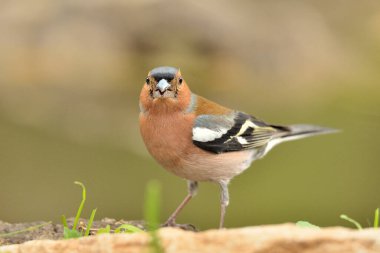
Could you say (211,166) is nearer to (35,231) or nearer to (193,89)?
(35,231)

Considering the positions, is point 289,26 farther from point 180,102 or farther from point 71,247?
point 71,247

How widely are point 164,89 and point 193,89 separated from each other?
39.0 ft

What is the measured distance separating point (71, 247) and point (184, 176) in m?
2.35

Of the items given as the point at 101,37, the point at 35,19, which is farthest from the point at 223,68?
the point at 35,19

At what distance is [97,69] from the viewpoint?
20.3m

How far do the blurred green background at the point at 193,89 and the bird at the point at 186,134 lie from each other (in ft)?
10.5

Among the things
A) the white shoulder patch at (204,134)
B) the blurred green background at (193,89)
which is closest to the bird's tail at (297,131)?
the white shoulder patch at (204,134)

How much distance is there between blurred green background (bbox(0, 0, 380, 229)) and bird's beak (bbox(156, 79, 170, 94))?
12.9 feet

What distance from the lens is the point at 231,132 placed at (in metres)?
7.20

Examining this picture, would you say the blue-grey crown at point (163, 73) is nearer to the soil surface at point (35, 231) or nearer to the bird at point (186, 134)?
the bird at point (186, 134)

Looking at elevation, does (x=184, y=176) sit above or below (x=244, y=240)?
above

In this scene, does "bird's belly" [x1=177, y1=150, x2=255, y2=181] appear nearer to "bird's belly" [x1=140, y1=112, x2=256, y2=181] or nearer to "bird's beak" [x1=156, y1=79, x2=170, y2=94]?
"bird's belly" [x1=140, y1=112, x2=256, y2=181]

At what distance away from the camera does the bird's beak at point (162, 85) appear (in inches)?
250

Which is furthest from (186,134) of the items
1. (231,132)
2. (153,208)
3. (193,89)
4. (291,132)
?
(193,89)
